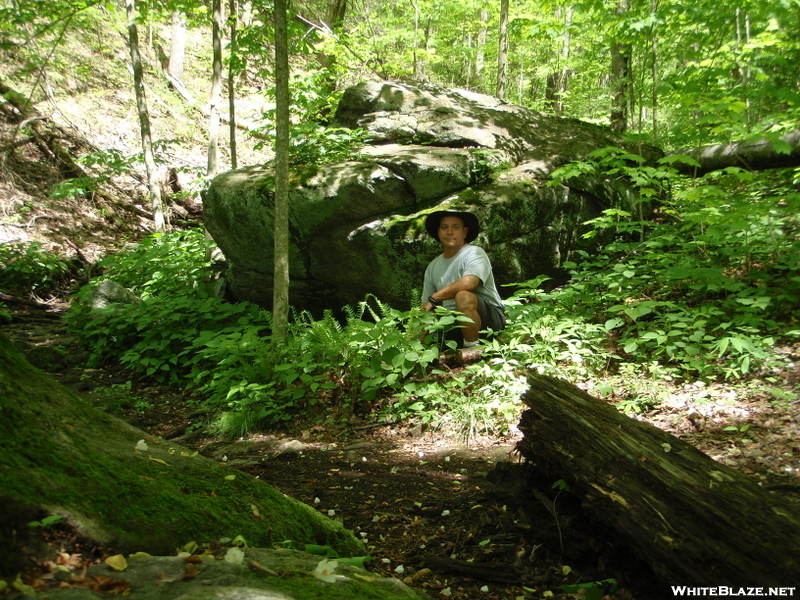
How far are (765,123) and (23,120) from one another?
15.1 meters

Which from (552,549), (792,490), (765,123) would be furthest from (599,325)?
(765,123)

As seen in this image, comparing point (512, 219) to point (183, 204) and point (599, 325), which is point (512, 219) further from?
point (183, 204)

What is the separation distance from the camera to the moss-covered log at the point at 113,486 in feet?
4.54

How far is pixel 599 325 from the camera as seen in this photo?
530cm

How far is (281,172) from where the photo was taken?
5.28m

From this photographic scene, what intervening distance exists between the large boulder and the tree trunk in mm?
1566

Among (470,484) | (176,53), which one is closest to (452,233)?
(470,484)

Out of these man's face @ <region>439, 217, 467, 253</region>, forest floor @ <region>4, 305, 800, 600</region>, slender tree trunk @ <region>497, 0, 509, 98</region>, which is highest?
slender tree trunk @ <region>497, 0, 509, 98</region>

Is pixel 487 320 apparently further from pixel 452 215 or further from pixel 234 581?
pixel 234 581

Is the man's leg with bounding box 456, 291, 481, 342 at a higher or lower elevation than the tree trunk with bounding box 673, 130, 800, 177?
lower

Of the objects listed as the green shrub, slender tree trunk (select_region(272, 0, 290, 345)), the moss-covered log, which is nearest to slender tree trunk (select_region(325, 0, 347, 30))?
the green shrub

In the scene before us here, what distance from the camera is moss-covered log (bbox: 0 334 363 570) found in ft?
4.54

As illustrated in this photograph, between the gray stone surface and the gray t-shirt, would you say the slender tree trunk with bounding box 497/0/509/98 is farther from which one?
the gray stone surface

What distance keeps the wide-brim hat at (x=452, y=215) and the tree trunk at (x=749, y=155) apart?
10.5 feet
